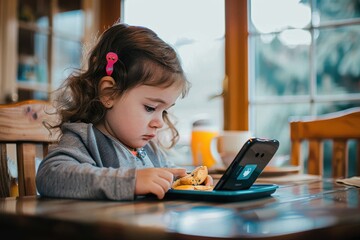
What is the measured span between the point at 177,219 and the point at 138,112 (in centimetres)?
49

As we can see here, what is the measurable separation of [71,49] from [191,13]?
76 cm

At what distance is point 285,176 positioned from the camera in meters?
1.37

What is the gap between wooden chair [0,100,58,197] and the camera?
106 centimetres

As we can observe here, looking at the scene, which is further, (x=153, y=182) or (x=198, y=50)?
(x=198, y=50)

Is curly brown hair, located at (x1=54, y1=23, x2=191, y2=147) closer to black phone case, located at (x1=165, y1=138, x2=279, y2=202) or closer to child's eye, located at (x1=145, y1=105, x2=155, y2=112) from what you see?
child's eye, located at (x1=145, y1=105, x2=155, y2=112)

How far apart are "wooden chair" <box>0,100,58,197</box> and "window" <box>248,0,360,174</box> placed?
5.49 feet

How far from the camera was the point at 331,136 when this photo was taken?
1631 mm

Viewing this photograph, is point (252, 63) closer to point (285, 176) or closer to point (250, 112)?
point (250, 112)

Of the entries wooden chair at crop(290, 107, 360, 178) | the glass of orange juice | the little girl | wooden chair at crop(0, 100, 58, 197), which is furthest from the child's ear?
the glass of orange juice

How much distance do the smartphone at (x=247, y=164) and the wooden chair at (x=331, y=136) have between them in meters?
0.81

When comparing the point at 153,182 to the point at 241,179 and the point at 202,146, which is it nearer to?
the point at 241,179

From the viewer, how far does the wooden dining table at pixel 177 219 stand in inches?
19.0

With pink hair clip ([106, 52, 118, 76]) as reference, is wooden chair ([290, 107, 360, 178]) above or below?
below

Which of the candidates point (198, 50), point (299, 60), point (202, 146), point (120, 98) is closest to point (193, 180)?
point (120, 98)
